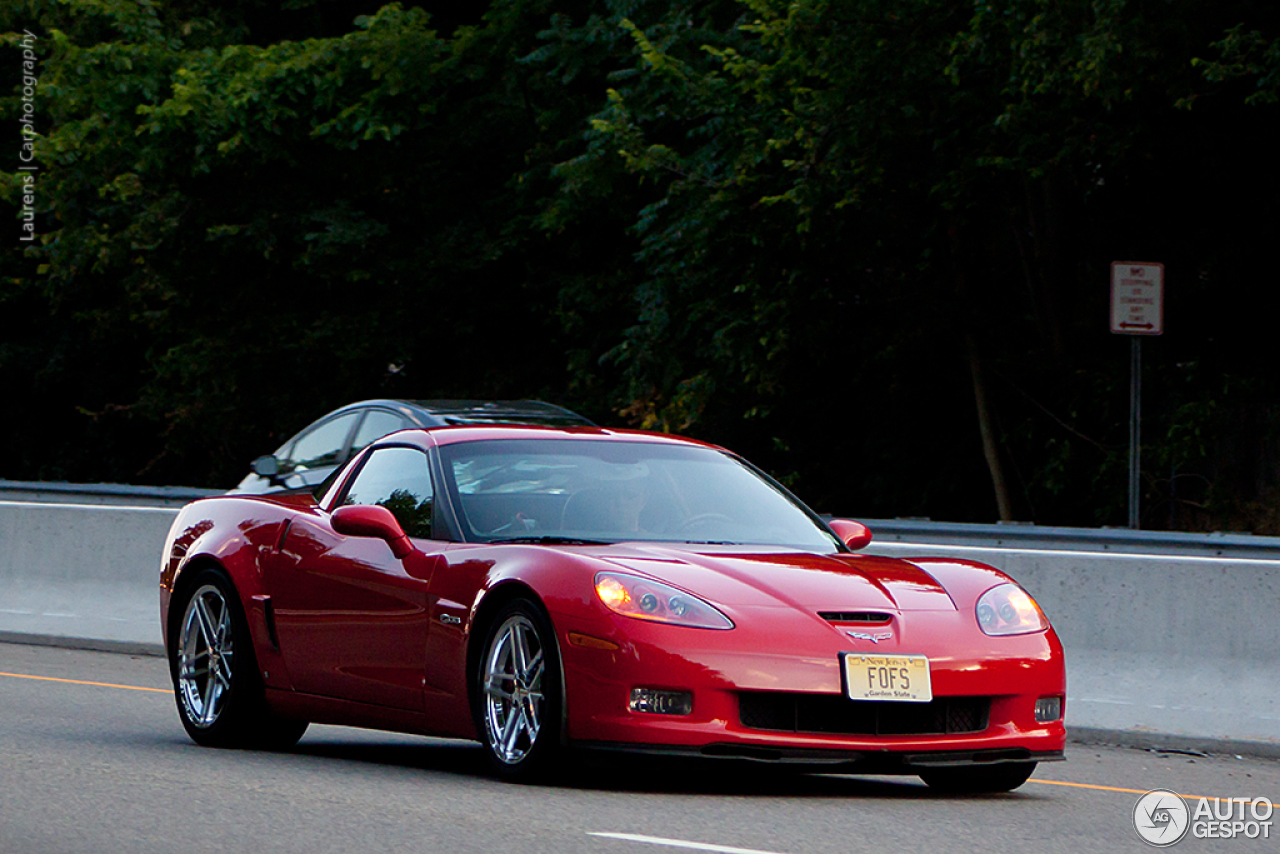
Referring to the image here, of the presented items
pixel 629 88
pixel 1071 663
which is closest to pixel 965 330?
pixel 629 88

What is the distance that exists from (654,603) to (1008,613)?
139 centimetres

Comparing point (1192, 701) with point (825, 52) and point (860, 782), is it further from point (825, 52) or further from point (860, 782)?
point (825, 52)

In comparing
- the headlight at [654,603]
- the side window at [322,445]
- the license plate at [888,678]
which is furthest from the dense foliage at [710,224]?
the headlight at [654,603]

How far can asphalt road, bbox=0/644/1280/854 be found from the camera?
645 centimetres

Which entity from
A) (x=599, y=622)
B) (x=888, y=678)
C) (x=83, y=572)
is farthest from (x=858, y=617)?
(x=83, y=572)

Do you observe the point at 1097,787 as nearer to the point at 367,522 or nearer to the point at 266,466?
the point at 367,522

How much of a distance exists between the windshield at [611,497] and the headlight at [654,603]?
27.7 inches

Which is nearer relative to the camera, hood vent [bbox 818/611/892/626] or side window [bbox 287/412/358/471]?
hood vent [bbox 818/611/892/626]

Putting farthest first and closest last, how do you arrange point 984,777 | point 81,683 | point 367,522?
point 81,683 → point 367,522 → point 984,777

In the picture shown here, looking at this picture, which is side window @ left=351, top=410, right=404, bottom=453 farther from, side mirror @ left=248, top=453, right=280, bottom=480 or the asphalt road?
the asphalt road

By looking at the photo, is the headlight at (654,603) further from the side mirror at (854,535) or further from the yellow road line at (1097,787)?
the yellow road line at (1097,787)

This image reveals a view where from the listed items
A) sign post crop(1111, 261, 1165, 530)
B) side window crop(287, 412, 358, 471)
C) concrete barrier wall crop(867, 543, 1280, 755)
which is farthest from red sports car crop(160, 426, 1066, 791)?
sign post crop(1111, 261, 1165, 530)

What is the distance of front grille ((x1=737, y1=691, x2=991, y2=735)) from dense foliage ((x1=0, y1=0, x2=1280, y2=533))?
40.0 feet

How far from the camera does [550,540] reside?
808 cm
